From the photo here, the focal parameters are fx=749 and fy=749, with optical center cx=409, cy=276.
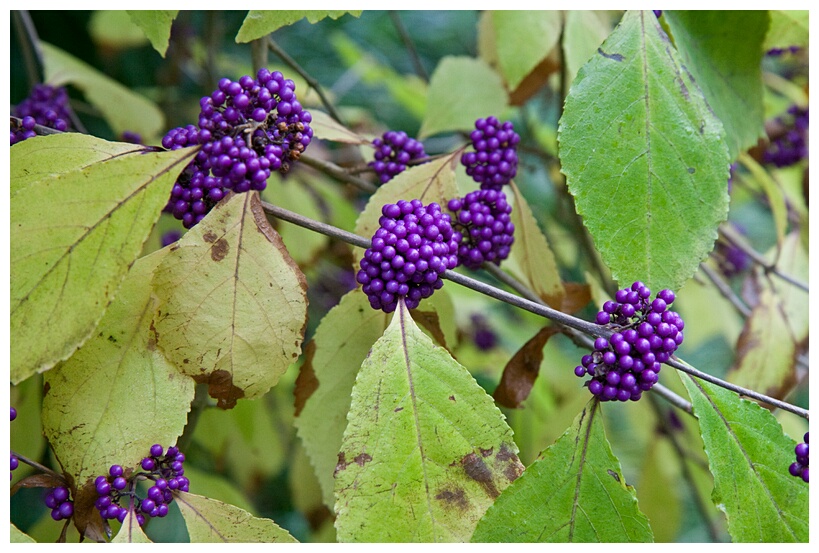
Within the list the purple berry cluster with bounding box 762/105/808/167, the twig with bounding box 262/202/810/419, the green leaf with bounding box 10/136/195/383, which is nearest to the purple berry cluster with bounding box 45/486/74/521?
the green leaf with bounding box 10/136/195/383

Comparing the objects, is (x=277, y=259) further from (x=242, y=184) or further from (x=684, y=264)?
(x=684, y=264)

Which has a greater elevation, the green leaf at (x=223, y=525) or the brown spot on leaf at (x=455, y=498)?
the brown spot on leaf at (x=455, y=498)

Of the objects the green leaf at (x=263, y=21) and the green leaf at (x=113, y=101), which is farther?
the green leaf at (x=113, y=101)

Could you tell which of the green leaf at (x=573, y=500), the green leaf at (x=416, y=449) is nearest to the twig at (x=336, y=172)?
the green leaf at (x=416, y=449)

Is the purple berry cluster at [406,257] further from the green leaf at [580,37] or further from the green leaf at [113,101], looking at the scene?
the green leaf at [113,101]

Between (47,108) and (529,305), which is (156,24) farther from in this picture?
(529,305)

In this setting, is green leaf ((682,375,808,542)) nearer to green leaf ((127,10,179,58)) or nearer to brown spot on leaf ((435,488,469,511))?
brown spot on leaf ((435,488,469,511))

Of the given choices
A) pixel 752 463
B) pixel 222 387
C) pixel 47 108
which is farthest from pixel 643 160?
pixel 47 108
